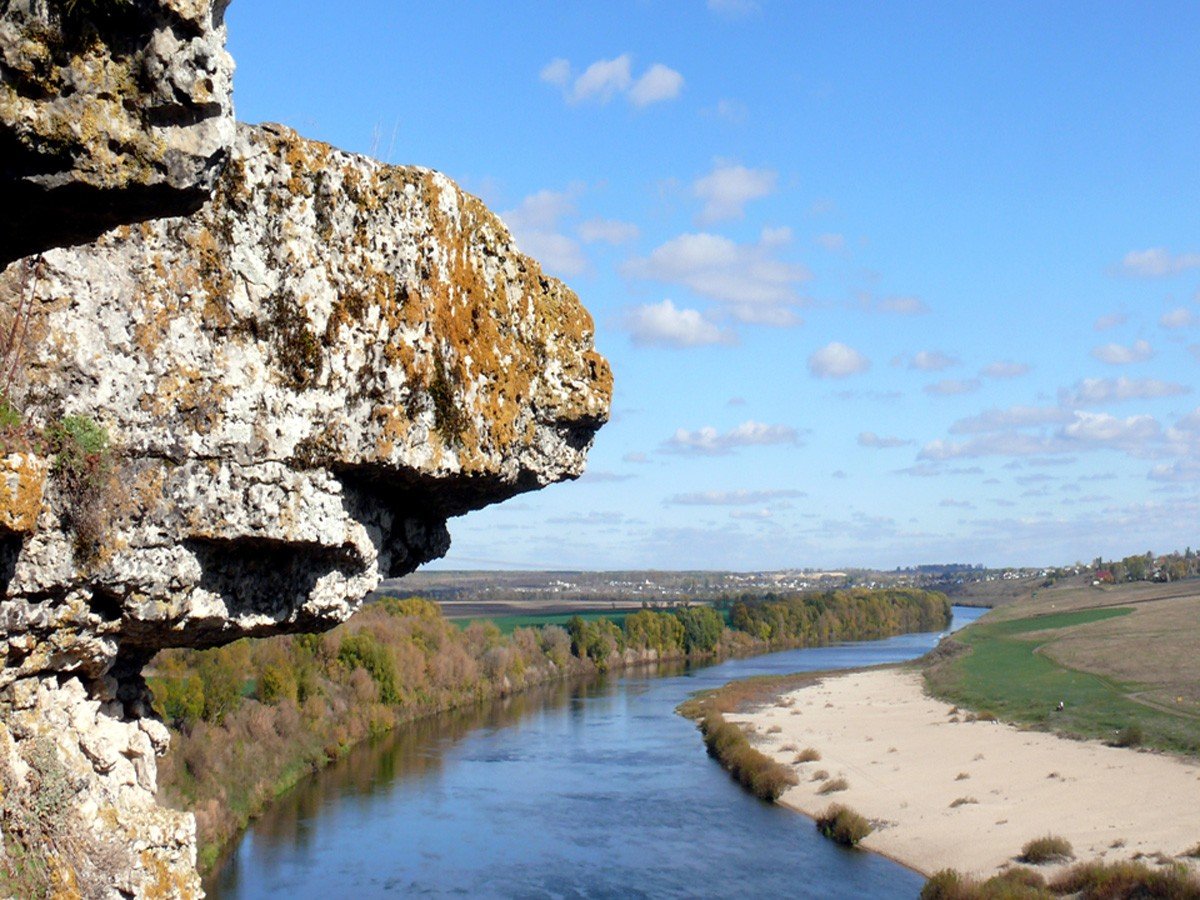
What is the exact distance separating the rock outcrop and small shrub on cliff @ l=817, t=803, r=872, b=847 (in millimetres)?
22514

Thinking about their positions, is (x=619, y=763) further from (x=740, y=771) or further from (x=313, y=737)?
(x=313, y=737)

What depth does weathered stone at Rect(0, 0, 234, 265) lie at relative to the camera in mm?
2781

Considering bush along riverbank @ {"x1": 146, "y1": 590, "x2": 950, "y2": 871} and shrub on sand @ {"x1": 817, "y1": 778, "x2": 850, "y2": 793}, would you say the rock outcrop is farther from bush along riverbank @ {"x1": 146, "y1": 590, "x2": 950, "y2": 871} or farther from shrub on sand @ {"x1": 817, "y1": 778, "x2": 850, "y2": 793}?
shrub on sand @ {"x1": 817, "y1": 778, "x2": 850, "y2": 793}

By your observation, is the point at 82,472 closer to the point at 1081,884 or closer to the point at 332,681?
the point at 1081,884

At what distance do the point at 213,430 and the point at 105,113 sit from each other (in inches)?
107

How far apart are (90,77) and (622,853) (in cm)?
2347

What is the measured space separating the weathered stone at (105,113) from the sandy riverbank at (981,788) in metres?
23.6

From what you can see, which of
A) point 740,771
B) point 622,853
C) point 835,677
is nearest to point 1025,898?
point 622,853

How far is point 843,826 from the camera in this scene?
2647 cm

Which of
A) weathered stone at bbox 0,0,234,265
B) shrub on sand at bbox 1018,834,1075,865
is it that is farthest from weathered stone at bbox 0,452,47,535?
shrub on sand at bbox 1018,834,1075,865

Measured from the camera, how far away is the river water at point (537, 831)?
2175 cm

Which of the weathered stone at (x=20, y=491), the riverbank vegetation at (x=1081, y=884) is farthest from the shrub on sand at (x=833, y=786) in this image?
the weathered stone at (x=20, y=491)

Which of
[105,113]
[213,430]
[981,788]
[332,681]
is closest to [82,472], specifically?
[213,430]

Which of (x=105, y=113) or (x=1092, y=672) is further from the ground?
(x=105, y=113)
